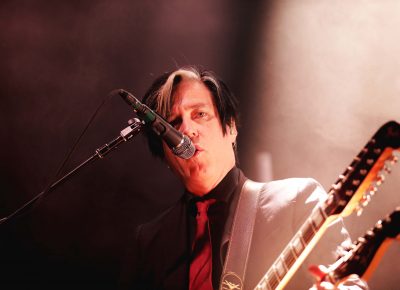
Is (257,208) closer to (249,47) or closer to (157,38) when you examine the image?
(249,47)

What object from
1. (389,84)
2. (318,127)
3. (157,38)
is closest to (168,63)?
(157,38)

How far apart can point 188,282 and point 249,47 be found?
1.58 m

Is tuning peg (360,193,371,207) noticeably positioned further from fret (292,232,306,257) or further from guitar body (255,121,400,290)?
fret (292,232,306,257)

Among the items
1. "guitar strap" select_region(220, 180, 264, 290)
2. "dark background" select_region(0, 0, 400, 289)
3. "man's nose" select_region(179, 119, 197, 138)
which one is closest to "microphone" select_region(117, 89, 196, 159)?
"man's nose" select_region(179, 119, 197, 138)

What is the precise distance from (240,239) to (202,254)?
0.26 m

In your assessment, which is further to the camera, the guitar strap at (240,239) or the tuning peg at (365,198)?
the guitar strap at (240,239)

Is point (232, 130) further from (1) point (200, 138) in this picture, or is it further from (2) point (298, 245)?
(2) point (298, 245)

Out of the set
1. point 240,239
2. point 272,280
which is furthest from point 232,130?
point 272,280

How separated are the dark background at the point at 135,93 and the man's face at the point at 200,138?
13.8 inches

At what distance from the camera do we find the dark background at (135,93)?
8.59 feet

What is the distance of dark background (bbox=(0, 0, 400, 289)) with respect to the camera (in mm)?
2619

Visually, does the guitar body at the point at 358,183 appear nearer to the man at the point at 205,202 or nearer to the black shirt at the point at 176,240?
the man at the point at 205,202

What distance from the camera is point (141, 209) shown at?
2.94 metres

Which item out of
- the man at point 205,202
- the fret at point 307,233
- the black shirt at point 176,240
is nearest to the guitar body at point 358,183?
the fret at point 307,233
